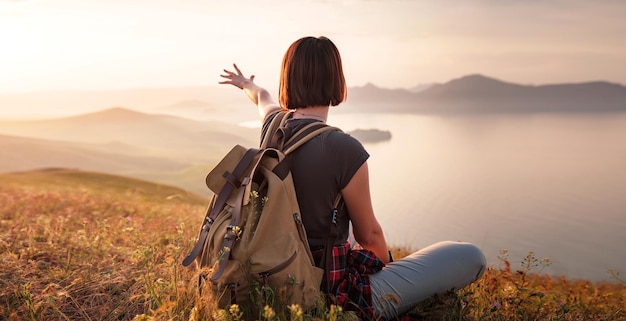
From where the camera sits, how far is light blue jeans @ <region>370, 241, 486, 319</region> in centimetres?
402

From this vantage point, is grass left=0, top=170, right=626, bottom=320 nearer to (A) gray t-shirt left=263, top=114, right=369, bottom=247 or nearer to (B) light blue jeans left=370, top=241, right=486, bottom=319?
(B) light blue jeans left=370, top=241, right=486, bottom=319

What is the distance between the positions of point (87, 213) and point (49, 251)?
4494 millimetres

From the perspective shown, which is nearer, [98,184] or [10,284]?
[10,284]

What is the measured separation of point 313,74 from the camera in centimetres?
381

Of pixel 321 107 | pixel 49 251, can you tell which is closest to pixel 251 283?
pixel 321 107

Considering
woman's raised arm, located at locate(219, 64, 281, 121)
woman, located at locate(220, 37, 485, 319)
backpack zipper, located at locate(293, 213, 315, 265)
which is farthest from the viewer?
woman's raised arm, located at locate(219, 64, 281, 121)

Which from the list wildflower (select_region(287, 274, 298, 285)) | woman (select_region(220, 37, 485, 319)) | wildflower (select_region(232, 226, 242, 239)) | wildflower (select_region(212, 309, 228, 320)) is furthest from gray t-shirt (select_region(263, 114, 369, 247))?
wildflower (select_region(212, 309, 228, 320))

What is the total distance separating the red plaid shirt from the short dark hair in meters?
1.08

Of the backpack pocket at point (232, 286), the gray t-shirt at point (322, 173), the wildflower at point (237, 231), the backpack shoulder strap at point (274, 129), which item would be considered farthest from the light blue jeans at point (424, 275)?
the backpack shoulder strap at point (274, 129)

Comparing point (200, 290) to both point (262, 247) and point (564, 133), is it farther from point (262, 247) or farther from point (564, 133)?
point (564, 133)

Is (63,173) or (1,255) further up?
(1,255)

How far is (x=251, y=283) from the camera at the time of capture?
Answer: 353cm

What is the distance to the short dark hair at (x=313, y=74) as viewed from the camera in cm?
381

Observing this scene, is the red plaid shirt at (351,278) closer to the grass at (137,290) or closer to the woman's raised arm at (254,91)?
the grass at (137,290)
